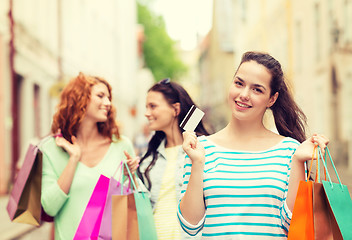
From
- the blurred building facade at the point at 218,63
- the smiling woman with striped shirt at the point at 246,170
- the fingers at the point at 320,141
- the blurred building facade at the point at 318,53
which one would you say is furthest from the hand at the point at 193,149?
the blurred building facade at the point at 218,63

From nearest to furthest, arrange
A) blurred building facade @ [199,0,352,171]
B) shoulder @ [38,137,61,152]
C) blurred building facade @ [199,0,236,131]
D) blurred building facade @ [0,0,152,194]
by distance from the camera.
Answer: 1. shoulder @ [38,137,61,152]
2. blurred building facade @ [0,0,152,194]
3. blurred building facade @ [199,0,352,171]
4. blurred building facade @ [199,0,236,131]

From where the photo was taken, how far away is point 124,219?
10.3 feet

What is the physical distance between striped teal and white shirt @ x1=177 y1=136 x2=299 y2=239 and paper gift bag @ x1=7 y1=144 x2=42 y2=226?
1488 mm

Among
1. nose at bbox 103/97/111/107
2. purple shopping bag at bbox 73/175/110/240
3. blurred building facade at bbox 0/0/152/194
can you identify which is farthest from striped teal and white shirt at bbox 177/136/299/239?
blurred building facade at bbox 0/0/152/194

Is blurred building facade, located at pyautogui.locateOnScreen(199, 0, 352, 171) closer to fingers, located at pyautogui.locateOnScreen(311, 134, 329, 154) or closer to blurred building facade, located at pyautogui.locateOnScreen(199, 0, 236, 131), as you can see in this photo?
blurred building facade, located at pyautogui.locateOnScreen(199, 0, 236, 131)

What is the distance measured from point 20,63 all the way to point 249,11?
14.4 metres

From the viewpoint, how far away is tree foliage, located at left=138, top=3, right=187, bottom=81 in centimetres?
4681

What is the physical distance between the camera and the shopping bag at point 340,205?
7.53ft

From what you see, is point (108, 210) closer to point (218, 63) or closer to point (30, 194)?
point (30, 194)

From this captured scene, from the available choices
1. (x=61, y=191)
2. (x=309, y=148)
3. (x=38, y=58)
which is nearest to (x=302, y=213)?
(x=309, y=148)

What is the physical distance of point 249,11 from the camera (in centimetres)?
2516

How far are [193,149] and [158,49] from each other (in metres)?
46.8

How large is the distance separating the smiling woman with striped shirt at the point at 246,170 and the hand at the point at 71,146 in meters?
1.33

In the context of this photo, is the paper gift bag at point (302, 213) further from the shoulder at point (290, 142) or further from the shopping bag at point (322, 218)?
the shoulder at point (290, 142)
